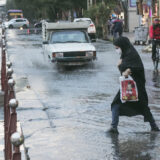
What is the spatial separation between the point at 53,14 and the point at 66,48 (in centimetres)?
6933

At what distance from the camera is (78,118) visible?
1013cm

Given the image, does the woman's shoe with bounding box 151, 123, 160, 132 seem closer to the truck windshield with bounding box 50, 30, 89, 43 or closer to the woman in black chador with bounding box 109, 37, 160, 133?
the woman in black chador with bounding box 109, 37, 160, 133

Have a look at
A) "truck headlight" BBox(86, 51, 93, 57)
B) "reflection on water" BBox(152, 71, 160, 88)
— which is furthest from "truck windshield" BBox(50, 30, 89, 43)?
"reflection on water" BBox(152, 71, 160, 88)

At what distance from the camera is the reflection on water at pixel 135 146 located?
7.23 m

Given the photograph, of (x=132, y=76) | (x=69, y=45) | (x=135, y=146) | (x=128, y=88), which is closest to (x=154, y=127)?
(x=128, y=88)

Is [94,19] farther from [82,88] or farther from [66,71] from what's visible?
[82,88]

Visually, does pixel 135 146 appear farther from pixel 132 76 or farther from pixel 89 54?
pixel 89 54

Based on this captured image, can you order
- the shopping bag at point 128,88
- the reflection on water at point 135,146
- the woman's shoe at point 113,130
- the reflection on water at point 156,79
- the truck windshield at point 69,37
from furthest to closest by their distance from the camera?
the truck windshield at point 69,37
the reflection on water at point 156,79
the woman's shoe at point 113,130
the shopping bag at point 128,88
the reflection on water at point 135,146

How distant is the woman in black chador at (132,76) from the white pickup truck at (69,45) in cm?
1125

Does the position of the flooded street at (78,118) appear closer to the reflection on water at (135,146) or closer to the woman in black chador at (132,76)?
the reflection on water at (135,146)

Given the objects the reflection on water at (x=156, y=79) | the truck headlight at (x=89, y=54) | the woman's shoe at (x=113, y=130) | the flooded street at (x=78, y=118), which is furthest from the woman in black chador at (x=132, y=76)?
the truck headlight at (x=89, y=54)

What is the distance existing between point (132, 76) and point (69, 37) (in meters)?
13.0

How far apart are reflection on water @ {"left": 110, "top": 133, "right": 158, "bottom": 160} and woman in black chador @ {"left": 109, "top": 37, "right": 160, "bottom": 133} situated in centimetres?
37

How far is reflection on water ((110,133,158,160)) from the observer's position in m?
7.23
